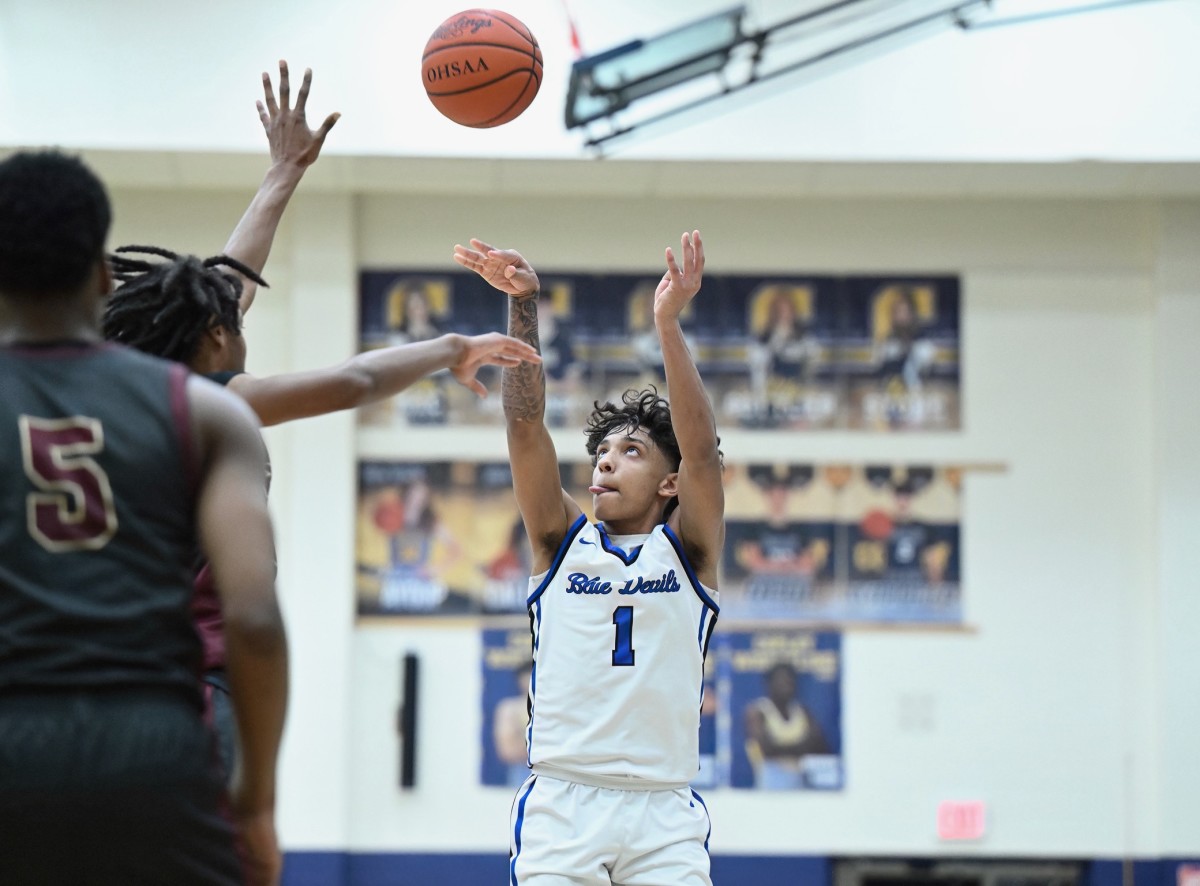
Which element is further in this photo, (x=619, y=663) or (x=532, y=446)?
(x=532, y=446)

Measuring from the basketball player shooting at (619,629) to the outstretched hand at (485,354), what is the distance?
24.8 inches

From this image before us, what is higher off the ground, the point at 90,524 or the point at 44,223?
the point at 44,223

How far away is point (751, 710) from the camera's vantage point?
8.35 m

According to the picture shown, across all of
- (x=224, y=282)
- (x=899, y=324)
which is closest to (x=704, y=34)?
(x=899, y=324)

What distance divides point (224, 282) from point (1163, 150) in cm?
584

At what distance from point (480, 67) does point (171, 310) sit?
7.47ft

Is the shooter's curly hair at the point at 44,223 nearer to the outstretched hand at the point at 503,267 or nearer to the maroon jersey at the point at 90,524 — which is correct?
the maroon jersey at the point at 90,524

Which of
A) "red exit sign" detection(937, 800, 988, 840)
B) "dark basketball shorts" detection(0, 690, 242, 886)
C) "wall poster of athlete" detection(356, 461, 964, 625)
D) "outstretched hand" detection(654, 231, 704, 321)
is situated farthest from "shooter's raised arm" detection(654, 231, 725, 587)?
"red exit sign" detection(937, 800, 988, 840)

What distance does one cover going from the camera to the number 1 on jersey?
13.1 ft

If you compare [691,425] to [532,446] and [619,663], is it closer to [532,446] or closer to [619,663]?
[532,446]

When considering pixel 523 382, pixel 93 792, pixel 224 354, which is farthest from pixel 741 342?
pixel 93 792

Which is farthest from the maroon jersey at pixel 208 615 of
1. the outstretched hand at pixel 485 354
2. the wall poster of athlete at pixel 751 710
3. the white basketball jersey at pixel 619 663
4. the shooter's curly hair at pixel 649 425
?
the wall poster of athlete at pixel 751 710

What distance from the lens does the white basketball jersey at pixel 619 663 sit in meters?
3.92

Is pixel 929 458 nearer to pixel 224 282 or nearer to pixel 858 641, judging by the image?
pixel 858 641
